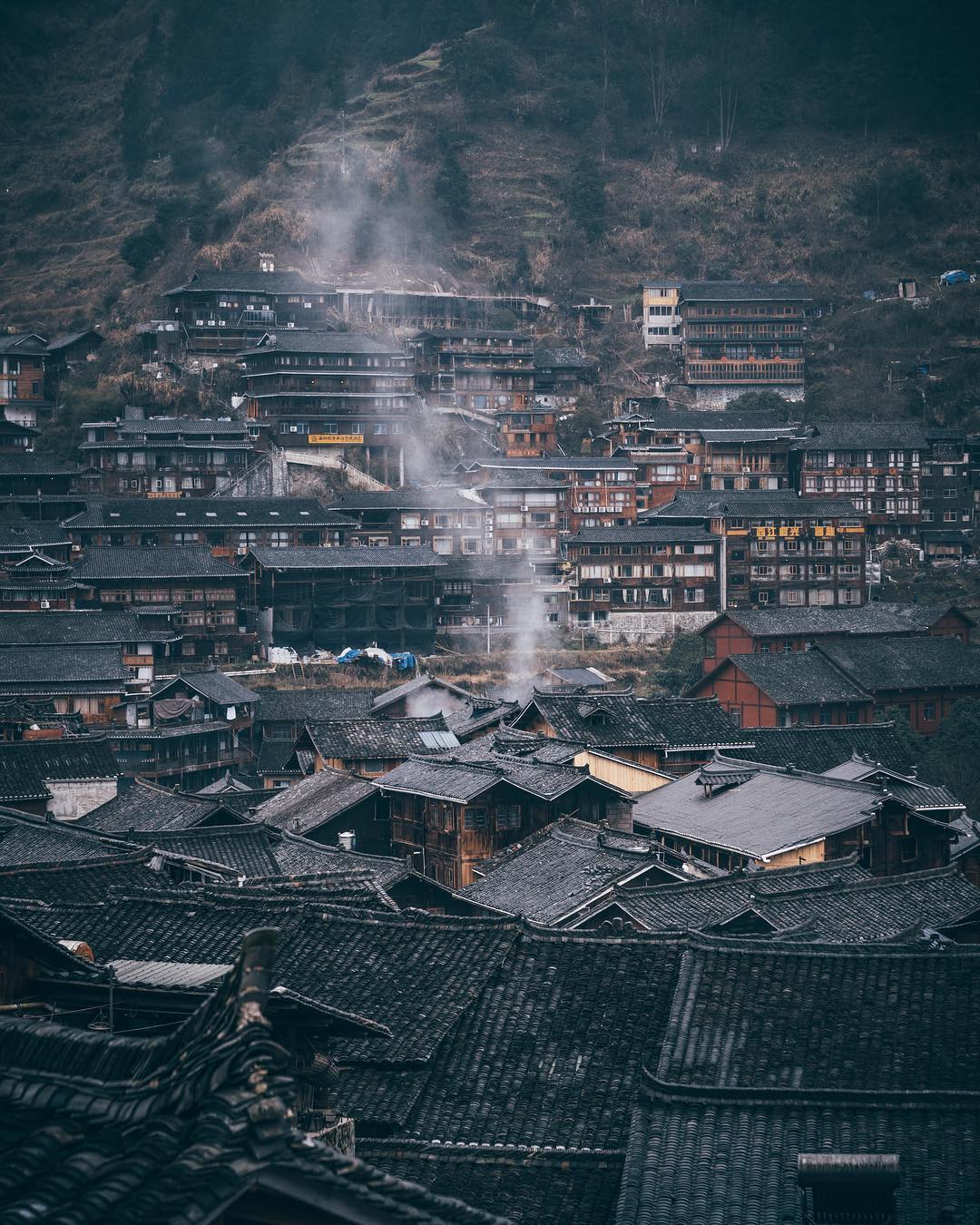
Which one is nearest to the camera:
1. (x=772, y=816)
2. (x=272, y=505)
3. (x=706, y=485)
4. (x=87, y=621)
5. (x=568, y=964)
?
(x=568, y=964)

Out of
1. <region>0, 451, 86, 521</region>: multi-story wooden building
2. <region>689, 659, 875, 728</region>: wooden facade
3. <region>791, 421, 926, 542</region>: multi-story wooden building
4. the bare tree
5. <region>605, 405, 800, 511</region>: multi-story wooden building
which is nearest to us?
<region>689, 659, 875, 728</region>: wooden facade

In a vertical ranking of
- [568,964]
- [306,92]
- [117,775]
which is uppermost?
[306,92]

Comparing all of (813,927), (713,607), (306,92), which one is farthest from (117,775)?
(306,92)

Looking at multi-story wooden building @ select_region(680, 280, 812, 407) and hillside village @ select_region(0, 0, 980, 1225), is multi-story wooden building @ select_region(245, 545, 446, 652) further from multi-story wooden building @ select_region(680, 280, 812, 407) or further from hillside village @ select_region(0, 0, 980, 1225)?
multi-story wooden building @ select_region(680, 280, 812, 407)

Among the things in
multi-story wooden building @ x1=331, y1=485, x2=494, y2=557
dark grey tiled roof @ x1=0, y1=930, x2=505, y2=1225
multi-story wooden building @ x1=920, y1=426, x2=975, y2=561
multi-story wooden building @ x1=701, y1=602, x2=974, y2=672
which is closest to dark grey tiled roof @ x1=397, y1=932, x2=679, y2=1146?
dark grey tiled roof @ x1=0, y1=930, x2=505, y2=1225

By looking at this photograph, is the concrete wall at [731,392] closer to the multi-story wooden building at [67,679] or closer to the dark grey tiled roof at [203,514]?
the dark grey tiled roof at [203,514]

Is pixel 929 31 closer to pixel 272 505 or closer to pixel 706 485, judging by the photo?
pixel 706 485
